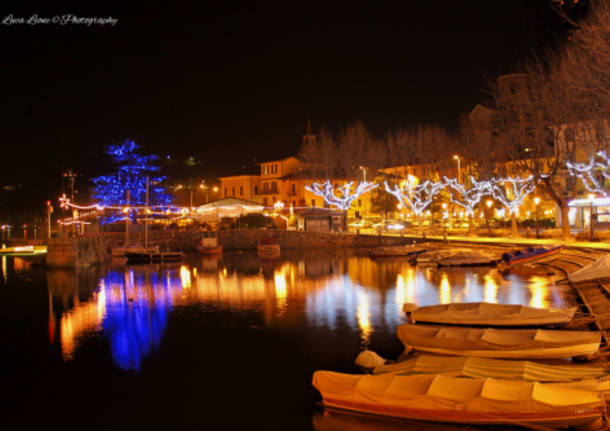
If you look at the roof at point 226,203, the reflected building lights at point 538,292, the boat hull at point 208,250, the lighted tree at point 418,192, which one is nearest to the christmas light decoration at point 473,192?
the lighted tree at point 418,192

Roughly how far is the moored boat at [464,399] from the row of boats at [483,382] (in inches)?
0.7

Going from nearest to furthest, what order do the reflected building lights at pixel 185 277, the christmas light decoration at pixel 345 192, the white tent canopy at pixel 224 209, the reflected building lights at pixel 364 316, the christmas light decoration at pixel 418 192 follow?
the reflected building lights at pixel 364 316
the reflected building lights at pixel 185 277
the christmas light decoration at pixel 418 192
the christmas light decoration at pixel 345 192
the white tent canopy at pixel 224 209

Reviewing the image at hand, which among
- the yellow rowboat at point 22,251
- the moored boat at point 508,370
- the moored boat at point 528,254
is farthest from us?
the yellow rowboat at point 22,251

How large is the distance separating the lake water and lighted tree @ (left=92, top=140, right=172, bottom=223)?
83.5 feet

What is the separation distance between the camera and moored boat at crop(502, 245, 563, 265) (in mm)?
37750

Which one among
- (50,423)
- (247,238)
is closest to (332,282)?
(50,423)

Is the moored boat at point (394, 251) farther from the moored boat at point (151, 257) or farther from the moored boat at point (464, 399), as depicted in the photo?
the moored boat at point (464, 399)

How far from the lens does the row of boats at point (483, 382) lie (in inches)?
433

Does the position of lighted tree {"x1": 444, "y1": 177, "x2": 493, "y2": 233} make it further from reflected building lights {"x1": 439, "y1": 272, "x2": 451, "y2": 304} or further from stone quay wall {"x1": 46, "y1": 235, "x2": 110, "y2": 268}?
stone quay wall {"x1": 46, "y1": 235, "x2": 110, "y2": 268}

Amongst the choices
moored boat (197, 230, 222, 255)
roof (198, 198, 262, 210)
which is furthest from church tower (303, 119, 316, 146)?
moored boat (197, 230, 222, 255)

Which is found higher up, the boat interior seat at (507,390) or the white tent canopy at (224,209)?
the white tent canopy at (224,209)

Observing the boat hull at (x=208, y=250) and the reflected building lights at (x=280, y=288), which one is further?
the boat hull at (x=208, y=250)

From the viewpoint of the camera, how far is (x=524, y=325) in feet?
57.7

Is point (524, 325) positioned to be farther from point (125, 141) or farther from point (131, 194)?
point (125, 141)
